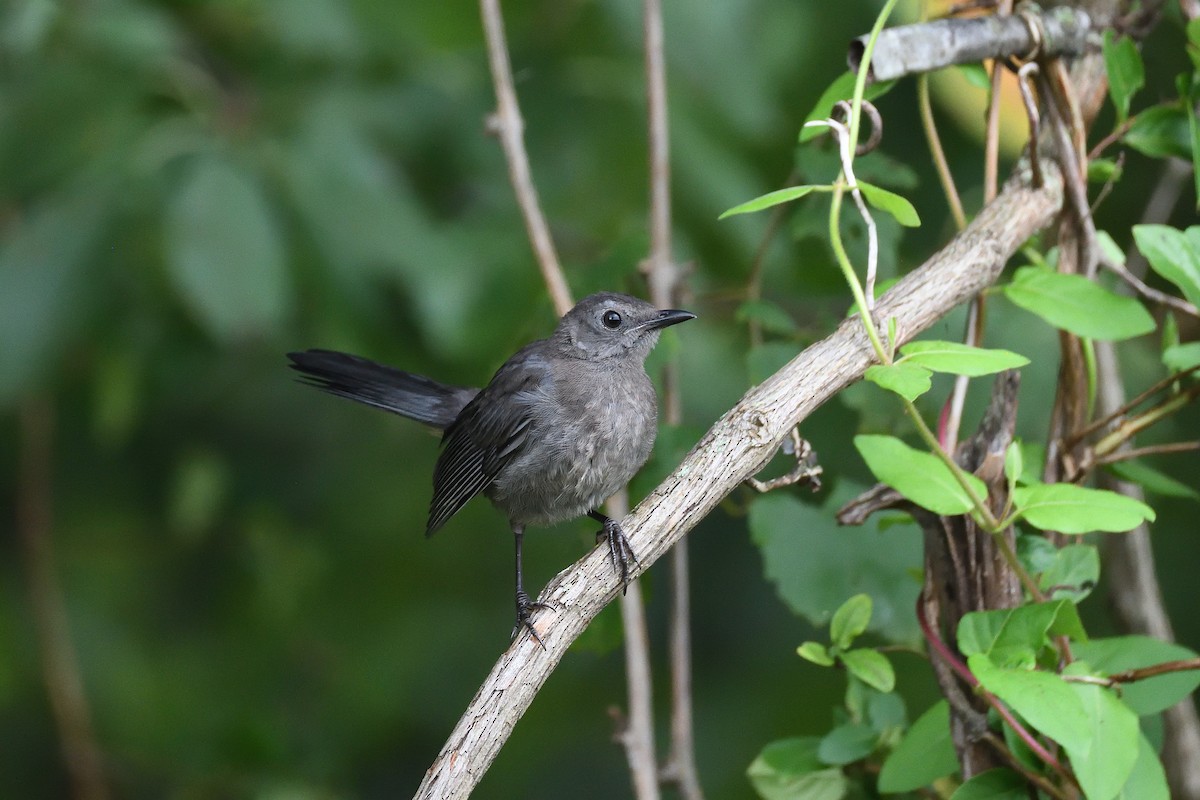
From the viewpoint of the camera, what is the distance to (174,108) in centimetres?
366

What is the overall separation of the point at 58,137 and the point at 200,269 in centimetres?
65

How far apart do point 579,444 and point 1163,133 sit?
4.91 feet

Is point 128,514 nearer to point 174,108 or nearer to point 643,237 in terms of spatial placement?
point 174,108

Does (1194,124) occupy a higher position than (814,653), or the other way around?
(1194,124)

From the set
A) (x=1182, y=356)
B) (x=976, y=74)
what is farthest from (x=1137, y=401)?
(x=976, y=74)

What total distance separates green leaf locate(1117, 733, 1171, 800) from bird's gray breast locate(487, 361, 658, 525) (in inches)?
52.4

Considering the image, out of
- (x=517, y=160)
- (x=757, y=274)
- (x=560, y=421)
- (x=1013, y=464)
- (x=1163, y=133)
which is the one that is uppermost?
(x=517, y=160)

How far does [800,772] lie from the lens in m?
2.15

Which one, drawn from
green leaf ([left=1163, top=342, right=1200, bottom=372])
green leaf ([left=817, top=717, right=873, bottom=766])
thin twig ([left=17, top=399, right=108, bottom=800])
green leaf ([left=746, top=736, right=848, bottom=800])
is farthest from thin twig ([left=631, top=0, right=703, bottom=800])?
thin twig ([left=17, top=399, right=108, bottom=800])

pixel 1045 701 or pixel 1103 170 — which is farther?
pixel 1103 170

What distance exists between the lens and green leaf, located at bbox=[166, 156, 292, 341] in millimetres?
3184

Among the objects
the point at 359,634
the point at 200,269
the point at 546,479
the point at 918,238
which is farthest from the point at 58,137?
the point at 918,238

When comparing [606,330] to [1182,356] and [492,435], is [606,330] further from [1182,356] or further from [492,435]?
[1182,356]

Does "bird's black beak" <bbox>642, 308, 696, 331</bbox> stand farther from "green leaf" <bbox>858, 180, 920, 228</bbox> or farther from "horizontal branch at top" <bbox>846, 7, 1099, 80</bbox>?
"green leaf" <bbox>858, 180, 920, 228</bbox>
